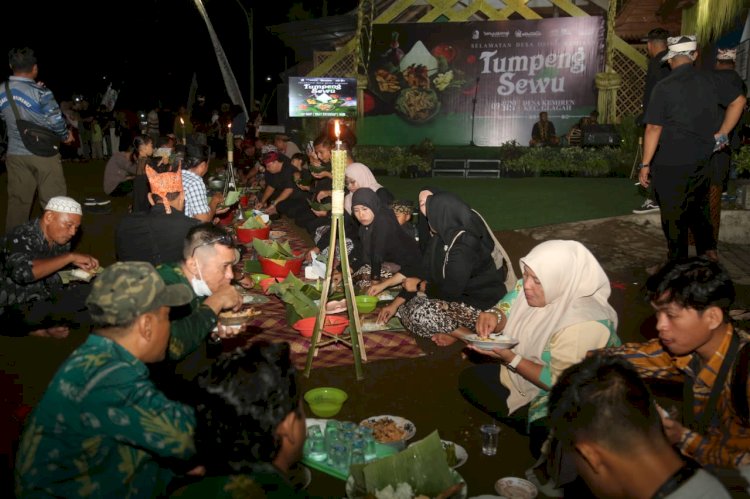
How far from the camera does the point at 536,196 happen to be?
1277 cm

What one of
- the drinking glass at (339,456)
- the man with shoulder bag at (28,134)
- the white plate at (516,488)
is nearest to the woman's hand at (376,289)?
the drinking glass at (339,456)

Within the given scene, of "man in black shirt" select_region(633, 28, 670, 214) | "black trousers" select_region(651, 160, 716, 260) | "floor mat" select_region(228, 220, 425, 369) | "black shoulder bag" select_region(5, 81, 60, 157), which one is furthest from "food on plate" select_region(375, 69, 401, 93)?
"floor mat" select_region(228, 220, 425, 369)

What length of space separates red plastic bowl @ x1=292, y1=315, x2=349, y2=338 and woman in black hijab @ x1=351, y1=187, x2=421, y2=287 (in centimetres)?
117

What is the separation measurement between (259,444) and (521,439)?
2.22 m

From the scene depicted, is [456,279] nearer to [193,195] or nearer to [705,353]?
[705,353]

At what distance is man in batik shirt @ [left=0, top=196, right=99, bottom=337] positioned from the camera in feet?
16.2

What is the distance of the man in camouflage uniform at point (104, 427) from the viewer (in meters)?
2.16

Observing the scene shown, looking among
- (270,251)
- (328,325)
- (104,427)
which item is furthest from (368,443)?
(270,251)

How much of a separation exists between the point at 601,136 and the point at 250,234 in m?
11.2

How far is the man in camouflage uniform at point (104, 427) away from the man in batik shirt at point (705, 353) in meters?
2.03

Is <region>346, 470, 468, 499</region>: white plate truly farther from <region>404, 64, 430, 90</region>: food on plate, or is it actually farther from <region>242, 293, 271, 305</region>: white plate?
<region>404, 64, 430, 90</region>: food on plate

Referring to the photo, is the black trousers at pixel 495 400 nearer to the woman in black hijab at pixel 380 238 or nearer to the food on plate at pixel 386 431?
the food on plate at pixel 386 431

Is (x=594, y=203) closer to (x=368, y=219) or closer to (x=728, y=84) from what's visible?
(x=728, y=84)

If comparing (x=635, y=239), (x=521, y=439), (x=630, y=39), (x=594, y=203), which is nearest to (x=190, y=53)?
(x=630, y=39)
